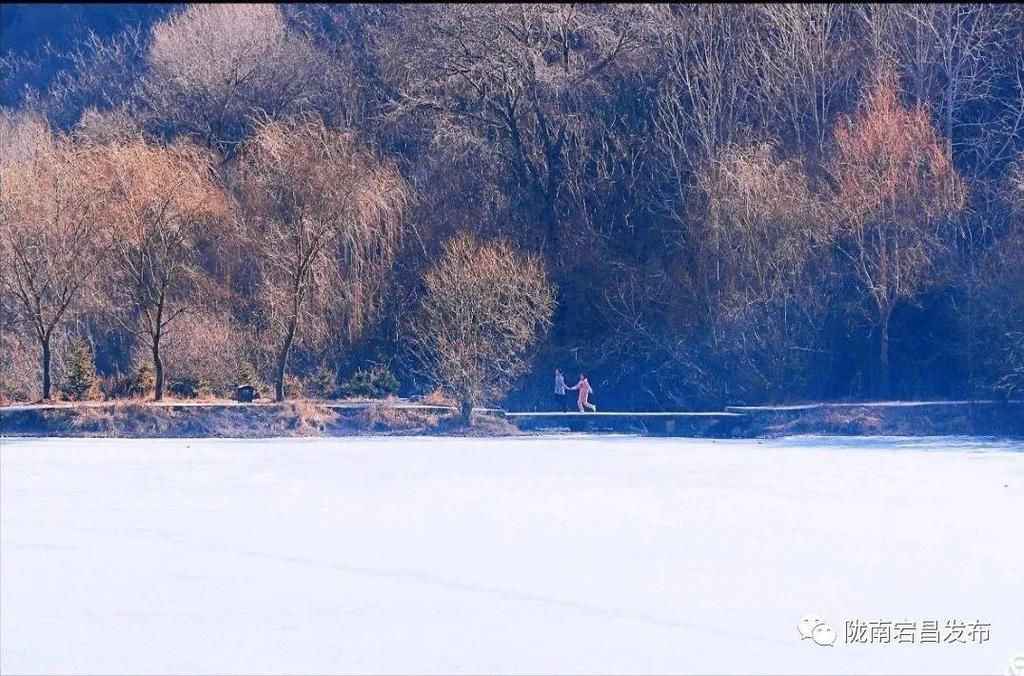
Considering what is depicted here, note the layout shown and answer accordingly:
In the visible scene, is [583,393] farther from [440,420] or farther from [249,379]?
[249,379]

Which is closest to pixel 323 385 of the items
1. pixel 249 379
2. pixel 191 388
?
pixel 249 379

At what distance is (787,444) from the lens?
23.8 m

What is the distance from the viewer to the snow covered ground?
32.1 ft

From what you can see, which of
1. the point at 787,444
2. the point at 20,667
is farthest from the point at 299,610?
the point at 787,444

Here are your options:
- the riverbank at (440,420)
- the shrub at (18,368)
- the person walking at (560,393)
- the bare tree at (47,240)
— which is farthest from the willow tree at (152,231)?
the person walking at (560,393)

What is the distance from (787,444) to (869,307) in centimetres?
689

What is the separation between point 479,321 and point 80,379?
766 centimetres

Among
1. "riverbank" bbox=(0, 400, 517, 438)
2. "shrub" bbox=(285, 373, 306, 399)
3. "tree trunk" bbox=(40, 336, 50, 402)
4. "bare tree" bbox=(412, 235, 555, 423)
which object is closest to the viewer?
"riverbank" bbox=(0, 400, 517, 438)

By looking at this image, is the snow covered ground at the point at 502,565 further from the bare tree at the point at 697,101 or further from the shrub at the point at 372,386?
the bare tree at the point at 697,101

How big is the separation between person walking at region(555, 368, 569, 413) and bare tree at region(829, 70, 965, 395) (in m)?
6.31

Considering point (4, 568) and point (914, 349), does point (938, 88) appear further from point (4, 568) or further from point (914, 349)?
point (4, 568)

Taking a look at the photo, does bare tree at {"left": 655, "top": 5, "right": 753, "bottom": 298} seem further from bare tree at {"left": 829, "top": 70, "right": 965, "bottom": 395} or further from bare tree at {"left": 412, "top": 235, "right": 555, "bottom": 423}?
bare tree at {"left": 412, "top": 235, "right": 555, "bottom": 423}

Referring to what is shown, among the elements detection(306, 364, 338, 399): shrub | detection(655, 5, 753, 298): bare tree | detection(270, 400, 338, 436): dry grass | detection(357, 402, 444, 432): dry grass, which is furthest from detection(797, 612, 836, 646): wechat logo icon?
detection(655, 5, 753, 298): bare tree

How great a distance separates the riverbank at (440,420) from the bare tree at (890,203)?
3165mm
